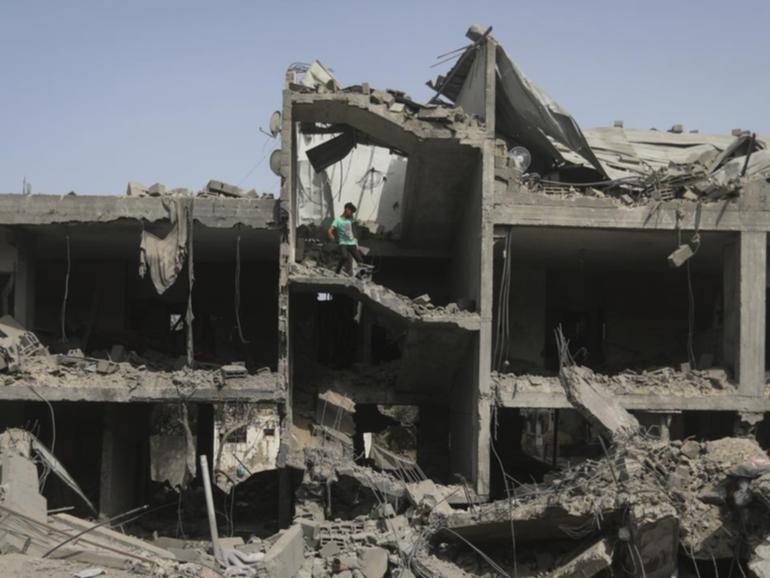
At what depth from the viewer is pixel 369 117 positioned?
1498 cm

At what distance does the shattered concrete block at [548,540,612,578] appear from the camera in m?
9.55

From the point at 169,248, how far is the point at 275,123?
3165 millimetres

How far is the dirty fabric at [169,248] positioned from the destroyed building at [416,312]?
4 centimetres

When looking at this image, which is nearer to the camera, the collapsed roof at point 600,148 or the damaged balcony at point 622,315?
the damaged balcony at point 622,315

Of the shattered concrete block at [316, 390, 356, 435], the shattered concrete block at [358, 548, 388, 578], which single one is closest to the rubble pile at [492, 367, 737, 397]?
the shattered concrete block at [316, 390, 356, 435]

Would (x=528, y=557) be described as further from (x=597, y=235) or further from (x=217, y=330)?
(x=217, y=330)

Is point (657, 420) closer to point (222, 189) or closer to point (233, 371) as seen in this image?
point (233, 371)

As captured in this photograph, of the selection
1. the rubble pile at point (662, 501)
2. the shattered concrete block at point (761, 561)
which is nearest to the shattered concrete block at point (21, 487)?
the rubble pile at point (662, 501)

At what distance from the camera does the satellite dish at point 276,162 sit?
14.7 metres

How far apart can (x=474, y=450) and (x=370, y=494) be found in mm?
2162

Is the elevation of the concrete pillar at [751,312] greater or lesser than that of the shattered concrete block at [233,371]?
greater

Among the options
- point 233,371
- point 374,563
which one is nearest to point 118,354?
point 233,371

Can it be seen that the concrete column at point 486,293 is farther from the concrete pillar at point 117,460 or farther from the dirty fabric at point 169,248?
the concrete pillar at point 117,460

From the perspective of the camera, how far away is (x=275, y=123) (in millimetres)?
14867
